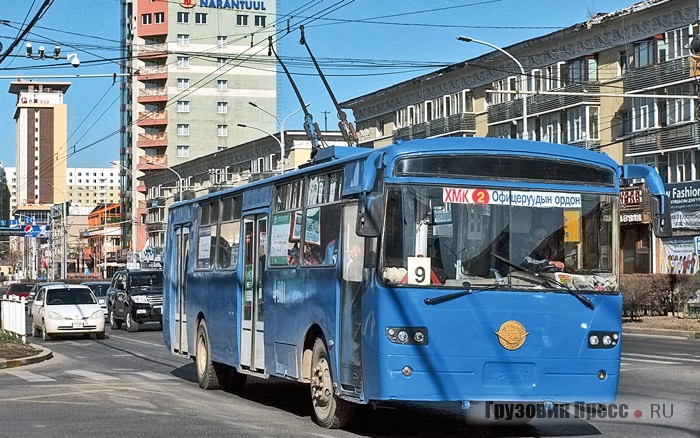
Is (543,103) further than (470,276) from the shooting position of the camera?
Yes

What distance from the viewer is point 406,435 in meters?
12.1

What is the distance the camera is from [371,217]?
10891 mm

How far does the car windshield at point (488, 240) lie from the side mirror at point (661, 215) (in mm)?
548

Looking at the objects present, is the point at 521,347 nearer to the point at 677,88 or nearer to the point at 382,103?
the point at 677,88

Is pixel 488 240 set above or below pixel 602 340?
above

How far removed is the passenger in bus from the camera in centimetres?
1143

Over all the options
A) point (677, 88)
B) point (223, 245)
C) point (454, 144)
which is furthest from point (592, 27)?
point (454, 144)

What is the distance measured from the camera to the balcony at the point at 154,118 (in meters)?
115

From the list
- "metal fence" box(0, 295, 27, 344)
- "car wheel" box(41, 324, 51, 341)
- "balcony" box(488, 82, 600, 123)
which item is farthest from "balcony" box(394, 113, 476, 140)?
"metal fence" box(0, 295, 27, 344)

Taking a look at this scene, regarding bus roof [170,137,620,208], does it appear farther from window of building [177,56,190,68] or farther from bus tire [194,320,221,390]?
window of building [177,56,190,68]

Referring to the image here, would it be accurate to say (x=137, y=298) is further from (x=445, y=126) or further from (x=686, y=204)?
(x=445, y=126)

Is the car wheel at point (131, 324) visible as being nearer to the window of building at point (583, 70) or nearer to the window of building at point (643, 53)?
the window of building at point (643, 53)

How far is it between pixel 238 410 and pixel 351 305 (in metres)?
3.39

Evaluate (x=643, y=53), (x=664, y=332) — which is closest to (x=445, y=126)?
(x=643, y=53)
